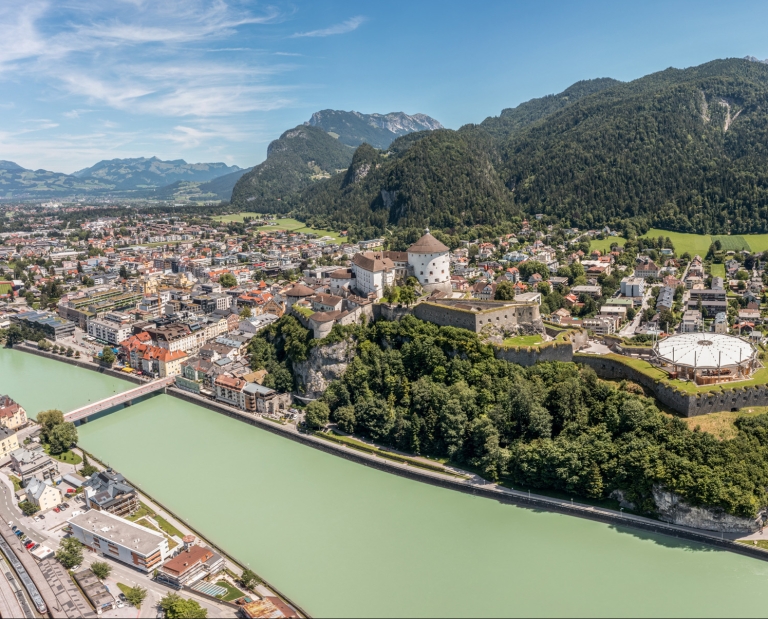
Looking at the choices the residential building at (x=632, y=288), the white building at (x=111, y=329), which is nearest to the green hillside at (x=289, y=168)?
the white building at (x=111, y=329)

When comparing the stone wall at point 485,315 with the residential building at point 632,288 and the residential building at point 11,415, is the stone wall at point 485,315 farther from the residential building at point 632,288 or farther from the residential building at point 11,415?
the residential building at point 632,288

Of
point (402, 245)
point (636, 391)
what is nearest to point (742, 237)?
point (402, 245)

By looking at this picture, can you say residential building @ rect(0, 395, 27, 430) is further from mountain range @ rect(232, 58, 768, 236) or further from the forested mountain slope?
the forested mountain slope

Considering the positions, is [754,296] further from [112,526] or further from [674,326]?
[112,526]

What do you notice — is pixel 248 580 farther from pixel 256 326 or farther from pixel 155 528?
pixel 256 326

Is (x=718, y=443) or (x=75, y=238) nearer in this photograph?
(x=718, y=443)
